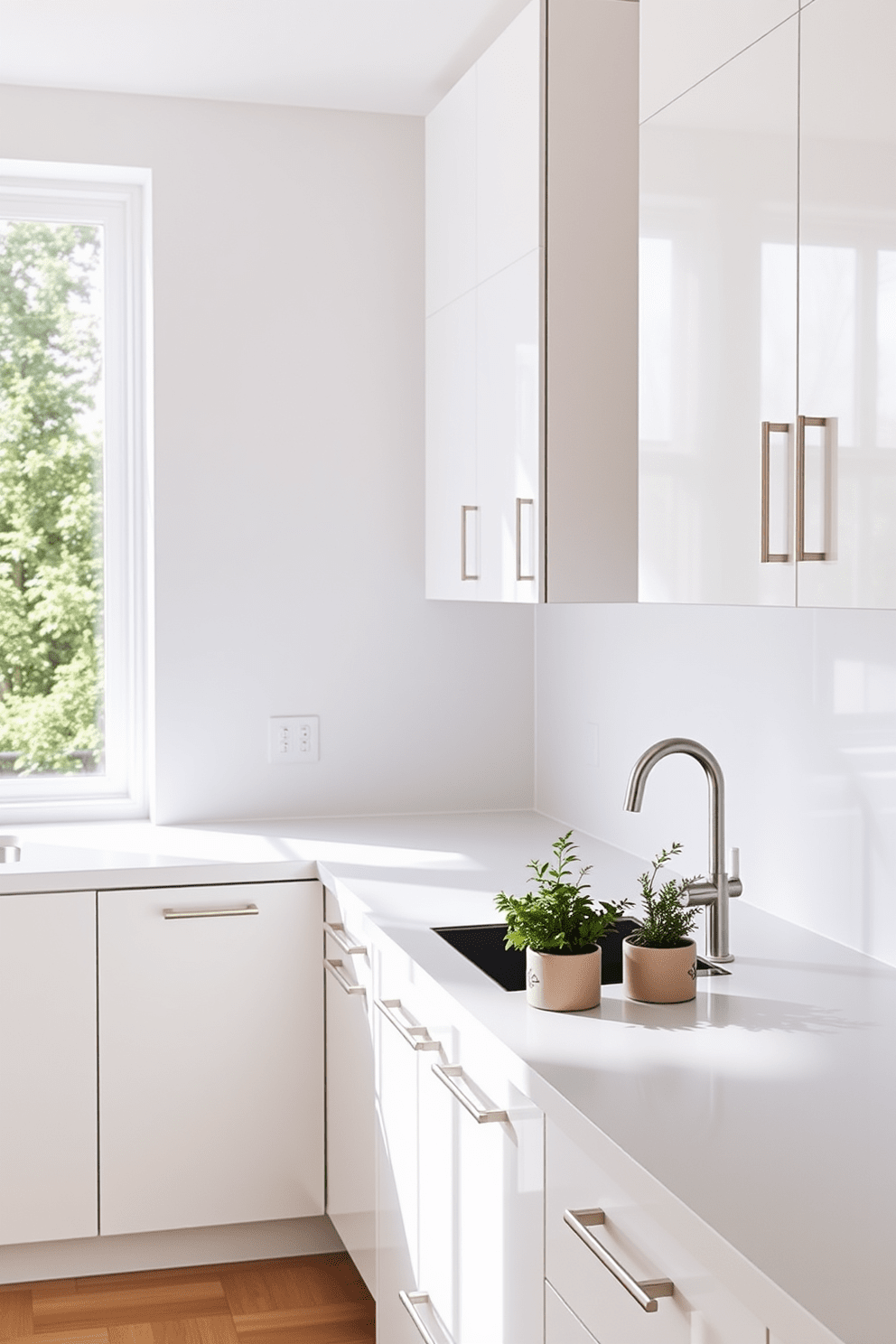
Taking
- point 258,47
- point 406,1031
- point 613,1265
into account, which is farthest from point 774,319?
point 258,47

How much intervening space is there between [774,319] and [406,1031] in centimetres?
112

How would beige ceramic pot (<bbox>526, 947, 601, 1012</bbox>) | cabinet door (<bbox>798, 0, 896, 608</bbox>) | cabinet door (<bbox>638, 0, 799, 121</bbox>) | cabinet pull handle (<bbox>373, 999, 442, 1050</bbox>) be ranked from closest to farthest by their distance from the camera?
cabinet door (<bbox>798, 0, 896, 608</bbox>)
cabinet door (<bbox>638, 0, 799, 121</bbox>)
beige ceramic pot (<bbox>526, 947, 601, 1012</bbox>)
cabinet pull handle (<bbox>373, 999, 442, 1050</bbox>)

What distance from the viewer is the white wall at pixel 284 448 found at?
10.5 feet

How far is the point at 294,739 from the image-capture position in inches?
131

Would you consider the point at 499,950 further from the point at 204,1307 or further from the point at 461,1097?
the point at 204,1307

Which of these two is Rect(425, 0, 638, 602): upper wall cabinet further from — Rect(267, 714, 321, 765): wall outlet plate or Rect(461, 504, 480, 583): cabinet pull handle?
Rect(267, 714, 321, 765): wall outlet plate

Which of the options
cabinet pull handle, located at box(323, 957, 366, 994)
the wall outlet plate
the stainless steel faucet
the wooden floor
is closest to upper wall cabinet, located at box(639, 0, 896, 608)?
the stainless steel faucet

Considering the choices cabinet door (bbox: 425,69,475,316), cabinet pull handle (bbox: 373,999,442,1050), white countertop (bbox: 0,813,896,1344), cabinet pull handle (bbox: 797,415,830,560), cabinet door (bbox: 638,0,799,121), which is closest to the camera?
→ white countertop (bbox: 0,813,896,1344)

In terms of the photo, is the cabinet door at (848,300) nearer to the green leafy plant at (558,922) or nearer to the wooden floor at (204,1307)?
the green leafy plant at (558,922)

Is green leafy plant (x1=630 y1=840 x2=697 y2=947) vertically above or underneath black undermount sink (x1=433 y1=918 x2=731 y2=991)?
above

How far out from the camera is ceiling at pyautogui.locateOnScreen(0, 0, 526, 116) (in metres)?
2.67

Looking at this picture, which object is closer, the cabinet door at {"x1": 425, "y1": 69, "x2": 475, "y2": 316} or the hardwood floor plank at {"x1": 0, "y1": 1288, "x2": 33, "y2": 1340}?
the hardwood floor plank at {"x1": 0, "y1": 1288, "x2": 33, "y2": 1340}

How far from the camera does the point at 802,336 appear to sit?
5.04ft

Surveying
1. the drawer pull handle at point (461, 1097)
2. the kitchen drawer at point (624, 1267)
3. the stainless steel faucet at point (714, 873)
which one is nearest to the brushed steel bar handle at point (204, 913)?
the drawer pull handle at point (461, 1097)
